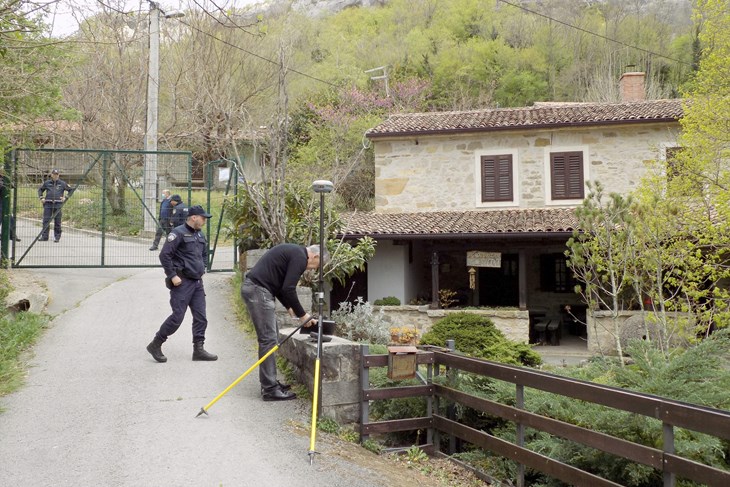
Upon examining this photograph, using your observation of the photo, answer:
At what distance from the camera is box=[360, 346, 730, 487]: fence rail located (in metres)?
3.95

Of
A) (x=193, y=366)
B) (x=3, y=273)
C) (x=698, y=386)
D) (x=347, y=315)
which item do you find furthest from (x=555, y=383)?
(x=3, y=273)

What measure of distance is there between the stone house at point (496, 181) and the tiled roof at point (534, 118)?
0.03m

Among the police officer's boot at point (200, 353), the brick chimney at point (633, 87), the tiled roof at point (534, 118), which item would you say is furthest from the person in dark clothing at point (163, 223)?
the brick chimney at point (633, 87)

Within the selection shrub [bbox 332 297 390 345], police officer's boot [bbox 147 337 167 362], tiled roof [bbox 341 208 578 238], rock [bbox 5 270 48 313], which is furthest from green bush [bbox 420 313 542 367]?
rock [bbox 5 270 48 313]

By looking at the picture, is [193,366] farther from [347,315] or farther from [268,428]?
[347,315]

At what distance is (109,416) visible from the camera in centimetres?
588

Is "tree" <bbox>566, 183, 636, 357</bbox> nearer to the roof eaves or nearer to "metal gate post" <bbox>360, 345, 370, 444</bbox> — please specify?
"metal gate post" <bbox>360, 345, 370, 444</bbox>

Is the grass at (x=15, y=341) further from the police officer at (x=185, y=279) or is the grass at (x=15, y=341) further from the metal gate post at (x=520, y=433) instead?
the metal gate post at (x=520, y=433)

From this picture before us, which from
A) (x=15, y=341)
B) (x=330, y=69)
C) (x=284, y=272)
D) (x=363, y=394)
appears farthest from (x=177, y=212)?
(x=330, y=69)

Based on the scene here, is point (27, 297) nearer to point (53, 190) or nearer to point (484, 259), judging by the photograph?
point (53, 190)

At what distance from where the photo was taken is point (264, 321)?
6574 mm

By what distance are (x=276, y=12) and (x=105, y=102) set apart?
19.0 metres

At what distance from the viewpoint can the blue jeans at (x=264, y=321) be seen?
6.56 metres

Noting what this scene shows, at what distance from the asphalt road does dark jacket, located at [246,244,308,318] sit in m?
1.02
